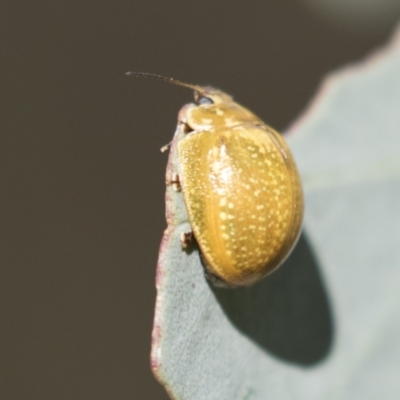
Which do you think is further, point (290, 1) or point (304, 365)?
point (290, 1)

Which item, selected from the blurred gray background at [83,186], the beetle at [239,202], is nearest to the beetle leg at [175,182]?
the beetle at [239,202]

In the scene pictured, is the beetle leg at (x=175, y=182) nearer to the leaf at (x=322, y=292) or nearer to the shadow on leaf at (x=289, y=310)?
the leaf at (x=322, y=292)

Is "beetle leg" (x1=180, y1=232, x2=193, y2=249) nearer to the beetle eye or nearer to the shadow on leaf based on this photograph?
the shadow on leaf

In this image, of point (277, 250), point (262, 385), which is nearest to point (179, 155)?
point (277, 250)

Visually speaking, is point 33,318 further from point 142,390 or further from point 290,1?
point 290,1

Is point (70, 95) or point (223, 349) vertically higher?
point (223, 349)

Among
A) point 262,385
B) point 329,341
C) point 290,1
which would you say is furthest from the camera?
point 290,1

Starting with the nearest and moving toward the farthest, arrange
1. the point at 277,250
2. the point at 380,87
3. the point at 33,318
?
the point at 277,250
the point at 380,87
the point at 33,318
